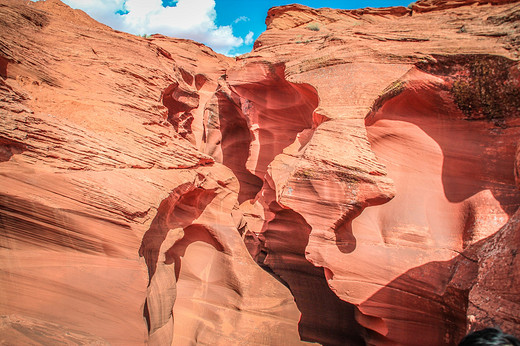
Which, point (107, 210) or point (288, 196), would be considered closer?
point (107, 210)

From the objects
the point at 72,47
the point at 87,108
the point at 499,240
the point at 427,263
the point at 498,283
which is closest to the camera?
the point at 498,283

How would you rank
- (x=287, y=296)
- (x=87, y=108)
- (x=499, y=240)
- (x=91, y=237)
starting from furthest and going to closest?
(x=287, y=296), (x=87, y=108), (x=91, y=237), (x=499, y=240)

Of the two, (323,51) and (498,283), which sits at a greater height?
(323,51)

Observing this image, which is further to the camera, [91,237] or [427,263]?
[427,263]

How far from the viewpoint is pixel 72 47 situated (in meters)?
6.46

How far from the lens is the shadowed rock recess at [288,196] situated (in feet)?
13.0

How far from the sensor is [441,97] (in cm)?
560

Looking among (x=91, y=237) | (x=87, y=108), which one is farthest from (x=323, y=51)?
(x=91, y=237)

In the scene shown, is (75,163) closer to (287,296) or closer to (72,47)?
(72,47)

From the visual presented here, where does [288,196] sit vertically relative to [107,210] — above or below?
above

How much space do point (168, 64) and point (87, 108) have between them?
3853 mm

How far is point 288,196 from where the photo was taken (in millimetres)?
5574

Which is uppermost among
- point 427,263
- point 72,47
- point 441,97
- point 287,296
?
point 441,97

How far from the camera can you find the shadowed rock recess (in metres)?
3.96
